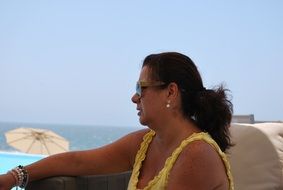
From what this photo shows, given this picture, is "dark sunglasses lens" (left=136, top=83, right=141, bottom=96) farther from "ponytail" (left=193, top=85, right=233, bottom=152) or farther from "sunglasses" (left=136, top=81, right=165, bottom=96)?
"ponytail" (left=193, top=85, right=233, bottom=152)

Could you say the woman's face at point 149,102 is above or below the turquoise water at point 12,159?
above

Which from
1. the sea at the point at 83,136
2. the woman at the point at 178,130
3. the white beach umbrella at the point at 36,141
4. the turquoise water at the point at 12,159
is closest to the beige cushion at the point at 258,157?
the woman at the point at 178,130


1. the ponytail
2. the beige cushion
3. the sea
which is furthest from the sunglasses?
the sea

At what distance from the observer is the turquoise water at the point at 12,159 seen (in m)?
6.05

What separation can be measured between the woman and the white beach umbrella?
4959 mm

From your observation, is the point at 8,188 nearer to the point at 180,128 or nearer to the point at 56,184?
the point at 56,184

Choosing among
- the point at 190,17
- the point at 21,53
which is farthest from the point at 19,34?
the point at 190,17

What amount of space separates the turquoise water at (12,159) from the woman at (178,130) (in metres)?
4.60

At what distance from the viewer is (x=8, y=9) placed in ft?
48.9

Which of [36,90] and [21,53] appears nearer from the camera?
[21,53]

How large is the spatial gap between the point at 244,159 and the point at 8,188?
35.7 inches

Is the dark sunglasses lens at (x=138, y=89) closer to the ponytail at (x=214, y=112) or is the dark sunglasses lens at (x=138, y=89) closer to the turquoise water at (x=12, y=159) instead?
the ponytail at (x=214, y=112)

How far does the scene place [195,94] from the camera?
1.42 metres

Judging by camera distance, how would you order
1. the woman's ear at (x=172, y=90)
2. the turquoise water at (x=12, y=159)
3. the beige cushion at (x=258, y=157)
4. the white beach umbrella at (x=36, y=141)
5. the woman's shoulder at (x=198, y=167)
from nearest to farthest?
the woman's shoulder at (x=198, y=167) → the woman's ear at (x=172, y=90) → the beige cushion at (x=258, y=157) → the turquoise water at (x=12, y=159) → the white beach umbrella at (x=36, y=141)
